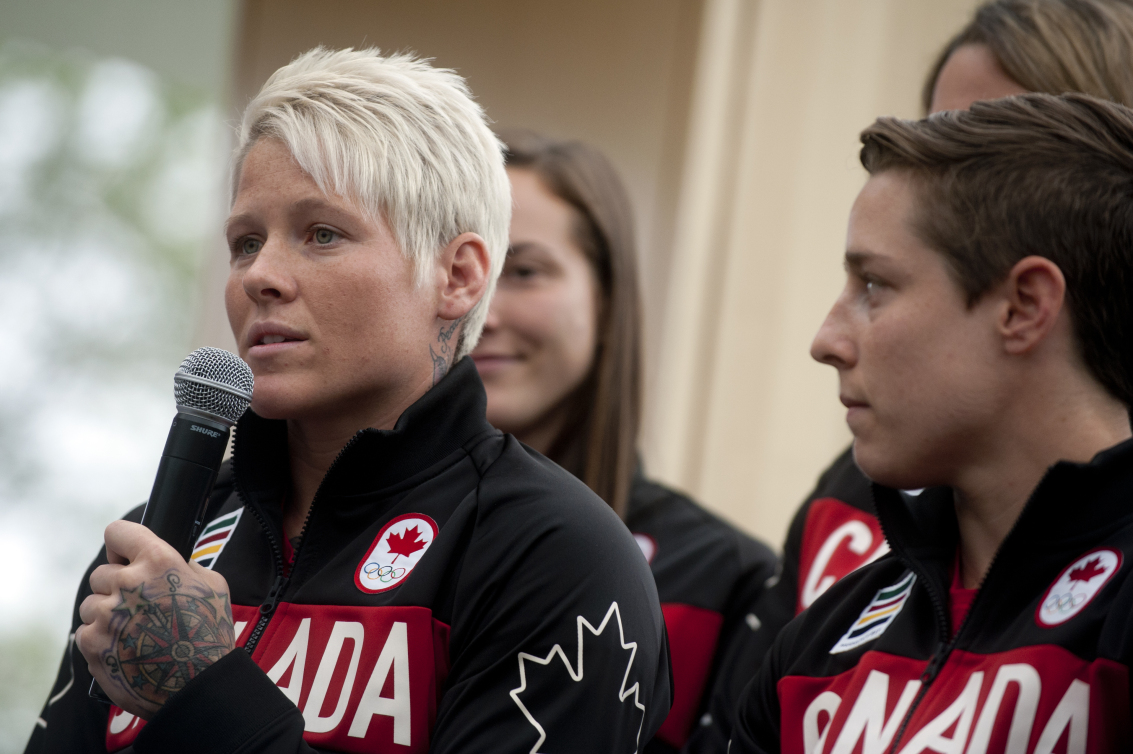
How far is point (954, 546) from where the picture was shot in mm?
1350

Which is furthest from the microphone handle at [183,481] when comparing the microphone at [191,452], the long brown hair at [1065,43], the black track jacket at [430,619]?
the long brown hair at [1065,43]

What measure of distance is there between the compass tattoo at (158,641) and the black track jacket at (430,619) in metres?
0.03

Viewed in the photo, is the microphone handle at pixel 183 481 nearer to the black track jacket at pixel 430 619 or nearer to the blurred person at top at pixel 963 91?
the black track jacket at pixel 430 619

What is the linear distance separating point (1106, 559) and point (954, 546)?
21cm

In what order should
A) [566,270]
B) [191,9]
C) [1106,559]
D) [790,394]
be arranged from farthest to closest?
1. [790,394]
2. [191,9]
3. [566,270]
4. [1106,559]

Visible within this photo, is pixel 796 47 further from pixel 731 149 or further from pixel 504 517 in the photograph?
pixel 504 517

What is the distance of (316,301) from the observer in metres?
1.25

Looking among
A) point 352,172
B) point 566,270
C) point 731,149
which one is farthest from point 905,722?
point 731,149

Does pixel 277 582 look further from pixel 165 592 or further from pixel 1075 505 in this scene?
pixel 1075 505

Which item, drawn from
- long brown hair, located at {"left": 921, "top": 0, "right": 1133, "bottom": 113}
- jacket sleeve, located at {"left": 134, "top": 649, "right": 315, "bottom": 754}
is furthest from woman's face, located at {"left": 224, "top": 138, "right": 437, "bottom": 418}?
long brown hair, located at {"left": 921, "top": 0, "right": 1133, "bottom": 113}

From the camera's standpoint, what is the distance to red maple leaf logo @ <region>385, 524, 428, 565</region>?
3.99 feet

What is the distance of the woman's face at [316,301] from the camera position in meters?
1.25

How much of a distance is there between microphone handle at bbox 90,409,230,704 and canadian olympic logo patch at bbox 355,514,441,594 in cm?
19

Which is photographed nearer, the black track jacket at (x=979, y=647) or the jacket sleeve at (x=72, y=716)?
the black track jacket at (x=979, y=647)
